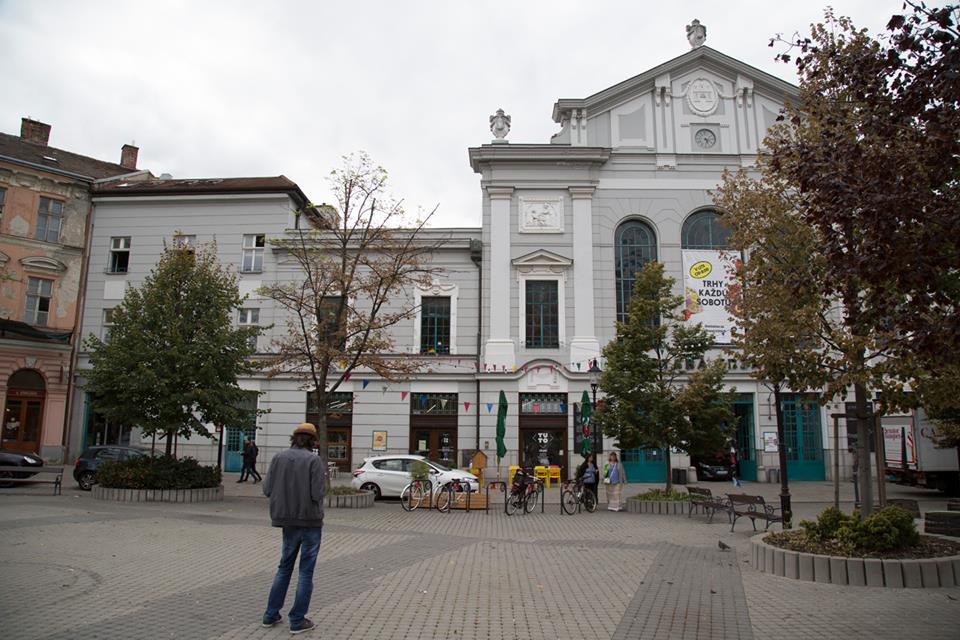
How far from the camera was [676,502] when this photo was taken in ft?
61.1

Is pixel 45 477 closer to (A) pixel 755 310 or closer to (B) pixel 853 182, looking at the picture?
(A) pixel 755 310

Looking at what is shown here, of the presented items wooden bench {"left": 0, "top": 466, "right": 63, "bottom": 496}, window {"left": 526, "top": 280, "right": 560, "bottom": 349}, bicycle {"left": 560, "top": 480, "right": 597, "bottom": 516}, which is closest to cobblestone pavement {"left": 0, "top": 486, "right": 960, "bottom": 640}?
bicycle {"left": 560, "top": 480, "right": 597, "bottom": 516}

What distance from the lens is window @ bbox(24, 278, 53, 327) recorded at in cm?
3077

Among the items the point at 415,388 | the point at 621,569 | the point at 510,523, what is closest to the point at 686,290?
the point at 415,388

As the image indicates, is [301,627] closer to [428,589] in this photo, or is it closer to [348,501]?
[428,589]

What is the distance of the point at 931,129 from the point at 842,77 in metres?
2.64

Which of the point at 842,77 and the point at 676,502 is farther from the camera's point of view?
the point at 676,502

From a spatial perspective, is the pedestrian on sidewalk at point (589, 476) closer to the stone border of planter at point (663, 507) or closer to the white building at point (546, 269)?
the stone border of planter at point (663, 507)

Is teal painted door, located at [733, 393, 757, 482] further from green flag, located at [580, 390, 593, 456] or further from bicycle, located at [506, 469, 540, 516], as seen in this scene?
bicycle, located at [506, 469, 540, 516]

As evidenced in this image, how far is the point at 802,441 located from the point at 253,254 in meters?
25.9

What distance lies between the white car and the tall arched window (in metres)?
12.3

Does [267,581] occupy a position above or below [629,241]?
below

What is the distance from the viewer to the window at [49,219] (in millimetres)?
31344

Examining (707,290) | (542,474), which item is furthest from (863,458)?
(707,290)
